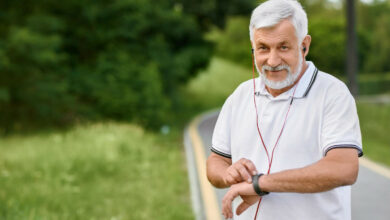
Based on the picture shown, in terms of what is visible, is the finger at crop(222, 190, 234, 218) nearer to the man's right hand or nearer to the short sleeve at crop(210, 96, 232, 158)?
the man's right hand

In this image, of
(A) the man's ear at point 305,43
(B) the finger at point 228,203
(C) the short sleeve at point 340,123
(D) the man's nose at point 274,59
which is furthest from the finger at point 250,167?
(A) the man's ear at point 305,43

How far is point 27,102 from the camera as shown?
1608 centimetres

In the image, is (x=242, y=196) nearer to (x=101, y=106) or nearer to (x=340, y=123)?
(x=340, y=123)

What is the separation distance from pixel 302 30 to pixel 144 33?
17.5m

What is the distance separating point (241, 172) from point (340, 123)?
1.41 ft

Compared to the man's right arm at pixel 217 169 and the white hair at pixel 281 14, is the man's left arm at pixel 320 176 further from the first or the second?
the white hair at pixel 281 14

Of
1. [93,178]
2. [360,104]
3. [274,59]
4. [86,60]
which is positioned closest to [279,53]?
[274,59]

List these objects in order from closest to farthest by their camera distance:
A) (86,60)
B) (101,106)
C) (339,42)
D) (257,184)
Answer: (257,184) < (101,106) < (86,60) < (339,42)

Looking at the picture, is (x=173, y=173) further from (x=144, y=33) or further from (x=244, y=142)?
(x=144, y=33)

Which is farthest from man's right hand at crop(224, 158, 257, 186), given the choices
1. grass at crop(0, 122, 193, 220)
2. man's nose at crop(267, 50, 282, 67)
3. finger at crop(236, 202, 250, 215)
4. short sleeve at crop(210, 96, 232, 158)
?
grass at crop(0, 122, 193, 220)

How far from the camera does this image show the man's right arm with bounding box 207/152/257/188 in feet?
6.87

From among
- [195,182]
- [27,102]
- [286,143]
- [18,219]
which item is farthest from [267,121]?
[27,102]

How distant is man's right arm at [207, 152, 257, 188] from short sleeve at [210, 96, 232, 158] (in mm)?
31

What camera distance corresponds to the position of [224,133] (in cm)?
238
